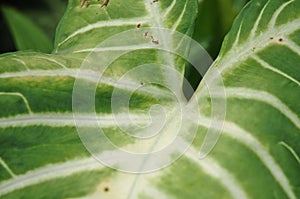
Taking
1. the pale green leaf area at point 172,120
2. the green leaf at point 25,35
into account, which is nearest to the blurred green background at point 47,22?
the green leaf at point 25,35

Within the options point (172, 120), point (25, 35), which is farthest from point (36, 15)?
point (172, 120)

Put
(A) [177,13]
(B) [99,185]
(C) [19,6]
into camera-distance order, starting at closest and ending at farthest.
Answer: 1. (B) [99,185]
2. (A) [177,13]
3. (C) [19,6]

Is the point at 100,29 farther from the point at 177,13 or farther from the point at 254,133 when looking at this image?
the point at 254,133

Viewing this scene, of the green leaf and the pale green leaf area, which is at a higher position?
the pale green leaf area

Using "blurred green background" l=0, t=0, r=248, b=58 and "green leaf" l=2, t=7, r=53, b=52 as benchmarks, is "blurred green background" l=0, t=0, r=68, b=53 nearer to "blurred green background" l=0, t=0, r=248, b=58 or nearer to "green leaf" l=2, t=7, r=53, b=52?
"blurred green background" l=0, t=0, r=248, b=58

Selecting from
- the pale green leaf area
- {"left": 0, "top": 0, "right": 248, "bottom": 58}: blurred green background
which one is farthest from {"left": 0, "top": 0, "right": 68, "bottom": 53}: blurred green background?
the pale green leaf area

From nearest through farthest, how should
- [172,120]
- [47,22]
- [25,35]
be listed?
[172,120]
[25,35]
[47,22]

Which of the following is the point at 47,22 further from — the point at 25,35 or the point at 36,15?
the point at 25,35

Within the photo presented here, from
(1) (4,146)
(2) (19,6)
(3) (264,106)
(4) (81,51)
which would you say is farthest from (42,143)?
(2) (19,6)
